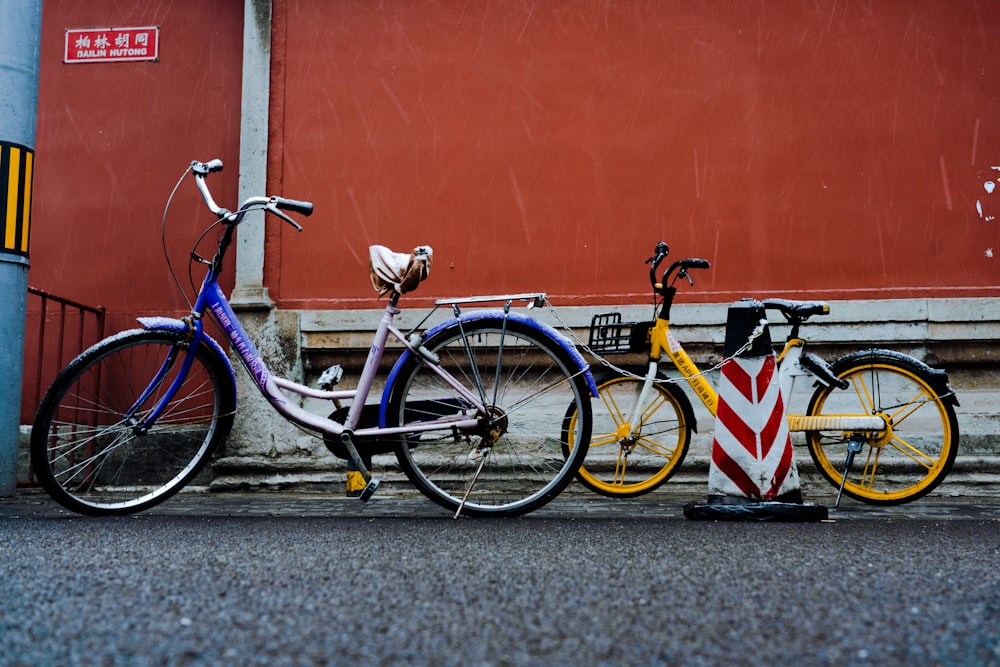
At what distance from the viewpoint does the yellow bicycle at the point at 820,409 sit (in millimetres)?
3994

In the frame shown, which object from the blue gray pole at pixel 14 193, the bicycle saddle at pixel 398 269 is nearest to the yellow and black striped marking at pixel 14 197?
the blue gray pole at pixel 14 193

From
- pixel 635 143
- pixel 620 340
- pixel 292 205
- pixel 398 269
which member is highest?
pixel 635 143

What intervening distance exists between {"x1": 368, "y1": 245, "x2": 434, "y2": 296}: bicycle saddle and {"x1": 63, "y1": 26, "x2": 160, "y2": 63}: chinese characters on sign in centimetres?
323

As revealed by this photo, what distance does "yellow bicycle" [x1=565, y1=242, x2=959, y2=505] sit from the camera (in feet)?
13.1

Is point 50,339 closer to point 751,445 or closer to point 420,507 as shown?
point 420,507

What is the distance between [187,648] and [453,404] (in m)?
1.99

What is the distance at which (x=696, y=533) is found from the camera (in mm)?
3016

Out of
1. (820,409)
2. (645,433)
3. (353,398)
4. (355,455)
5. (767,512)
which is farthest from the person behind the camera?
(645,433)

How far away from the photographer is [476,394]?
3543mm

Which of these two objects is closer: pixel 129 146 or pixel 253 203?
pixel 253 203

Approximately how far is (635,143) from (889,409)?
2.20 meters

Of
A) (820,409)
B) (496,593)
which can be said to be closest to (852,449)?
(820,409)

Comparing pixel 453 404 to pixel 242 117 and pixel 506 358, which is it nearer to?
pixel 506 358

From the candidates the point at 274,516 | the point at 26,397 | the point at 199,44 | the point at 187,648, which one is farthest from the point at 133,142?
the point at 187,648
